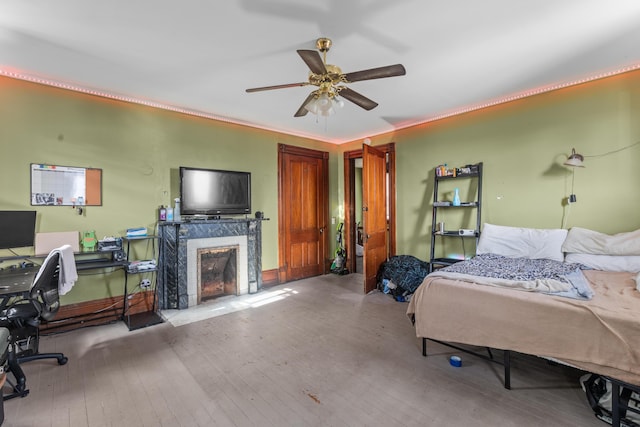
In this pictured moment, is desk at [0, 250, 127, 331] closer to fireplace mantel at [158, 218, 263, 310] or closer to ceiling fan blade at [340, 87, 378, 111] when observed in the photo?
fireplace mantel at [158, 218, 263, 310]

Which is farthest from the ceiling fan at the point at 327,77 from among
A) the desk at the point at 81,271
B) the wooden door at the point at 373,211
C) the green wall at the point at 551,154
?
the desk at the point at 81,271

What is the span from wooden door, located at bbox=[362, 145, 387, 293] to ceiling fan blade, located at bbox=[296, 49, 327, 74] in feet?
7.14

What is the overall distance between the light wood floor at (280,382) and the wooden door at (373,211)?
1.25 m

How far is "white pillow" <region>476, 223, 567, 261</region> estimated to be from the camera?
3.20 metres

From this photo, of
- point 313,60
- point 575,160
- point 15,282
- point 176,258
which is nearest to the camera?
point 313,60

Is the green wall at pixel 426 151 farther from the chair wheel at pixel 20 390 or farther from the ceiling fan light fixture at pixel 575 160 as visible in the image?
the chair wheel at pixel 20 390

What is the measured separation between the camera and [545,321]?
1834 millimetres

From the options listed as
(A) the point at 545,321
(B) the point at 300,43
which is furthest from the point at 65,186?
(A) the point at 545,321

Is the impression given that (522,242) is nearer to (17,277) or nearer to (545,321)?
(545,321)

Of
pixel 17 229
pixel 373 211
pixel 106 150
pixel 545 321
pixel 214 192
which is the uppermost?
pixel 106 150

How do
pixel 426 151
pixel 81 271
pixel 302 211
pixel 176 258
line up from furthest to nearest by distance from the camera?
pixel 302 211 → pixel 426 151 → pixel 176 258 → pixel 81 271

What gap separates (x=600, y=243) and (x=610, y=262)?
0.22 metres

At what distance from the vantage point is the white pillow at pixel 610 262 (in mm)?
2686

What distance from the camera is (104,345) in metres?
2.77
